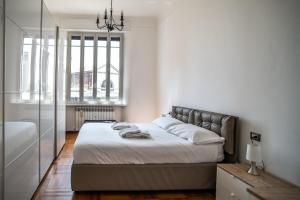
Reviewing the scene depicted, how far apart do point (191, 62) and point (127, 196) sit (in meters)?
2.50

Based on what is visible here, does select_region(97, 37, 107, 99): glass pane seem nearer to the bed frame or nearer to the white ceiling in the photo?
the white ceiling

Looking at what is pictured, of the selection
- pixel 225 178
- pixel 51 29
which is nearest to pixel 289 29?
pixel 225 178

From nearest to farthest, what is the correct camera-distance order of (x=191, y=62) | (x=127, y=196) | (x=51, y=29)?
1. (x=127, y=196)
2. (x=51, y=29)
3. (x=191, y=62)

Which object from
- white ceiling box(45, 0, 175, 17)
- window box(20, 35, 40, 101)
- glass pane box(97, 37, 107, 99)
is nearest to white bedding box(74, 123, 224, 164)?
window box(20, 35, 40, 101)

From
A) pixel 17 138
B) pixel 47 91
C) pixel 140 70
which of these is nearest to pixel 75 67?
pixel 140 70

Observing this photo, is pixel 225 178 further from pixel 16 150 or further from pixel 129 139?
pixel 16 150

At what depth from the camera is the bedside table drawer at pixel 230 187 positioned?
232cm

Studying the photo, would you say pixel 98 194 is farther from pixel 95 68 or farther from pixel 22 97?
pixel 95 68

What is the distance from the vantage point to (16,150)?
2.38 metres

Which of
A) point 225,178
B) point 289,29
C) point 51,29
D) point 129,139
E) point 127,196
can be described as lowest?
point 127,196

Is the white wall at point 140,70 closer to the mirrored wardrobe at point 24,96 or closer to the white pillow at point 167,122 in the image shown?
the white pillow at point 167,122

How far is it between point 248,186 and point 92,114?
17.6 ft

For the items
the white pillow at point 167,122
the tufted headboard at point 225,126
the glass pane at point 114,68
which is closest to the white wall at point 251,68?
the tufted headboard at point 225,126

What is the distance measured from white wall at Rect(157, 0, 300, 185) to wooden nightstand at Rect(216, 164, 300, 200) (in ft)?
0.56
